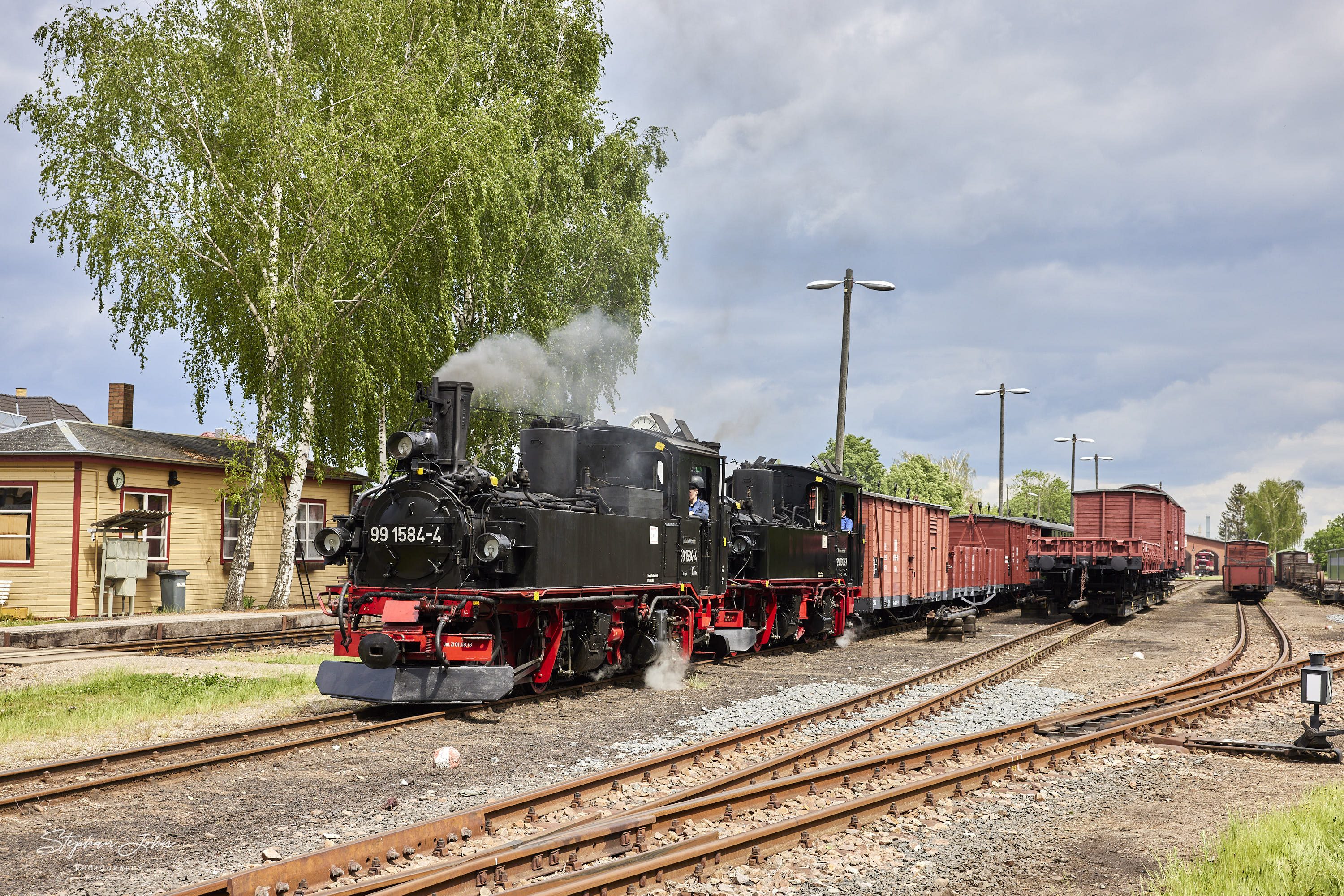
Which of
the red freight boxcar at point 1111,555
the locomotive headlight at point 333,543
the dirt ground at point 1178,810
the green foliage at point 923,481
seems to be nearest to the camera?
the dirt ground at point 1178,810

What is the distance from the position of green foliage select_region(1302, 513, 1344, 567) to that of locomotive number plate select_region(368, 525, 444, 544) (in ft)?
231

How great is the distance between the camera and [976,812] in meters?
6.88

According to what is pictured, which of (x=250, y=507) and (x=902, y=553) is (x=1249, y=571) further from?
(x=250, y=507)

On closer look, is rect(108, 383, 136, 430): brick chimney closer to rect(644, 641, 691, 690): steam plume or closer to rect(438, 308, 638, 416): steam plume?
rect(438, 308, 638, 416): steam plume

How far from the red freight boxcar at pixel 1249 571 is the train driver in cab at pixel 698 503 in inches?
1174

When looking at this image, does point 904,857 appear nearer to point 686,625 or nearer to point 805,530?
point 686,625

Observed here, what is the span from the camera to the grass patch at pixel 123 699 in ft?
30.3

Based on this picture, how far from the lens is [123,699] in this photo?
10703 mm

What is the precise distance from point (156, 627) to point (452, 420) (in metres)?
10.3

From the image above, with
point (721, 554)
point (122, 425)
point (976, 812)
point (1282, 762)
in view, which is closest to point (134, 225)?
point (122, 425)

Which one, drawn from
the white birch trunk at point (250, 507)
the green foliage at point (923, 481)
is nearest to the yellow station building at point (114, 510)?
the white birch trunk at point (250, 507)

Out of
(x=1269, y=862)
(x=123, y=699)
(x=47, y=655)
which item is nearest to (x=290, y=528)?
(x=47, y=655)

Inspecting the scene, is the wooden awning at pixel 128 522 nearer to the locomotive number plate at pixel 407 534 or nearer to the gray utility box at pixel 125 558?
the gray utility box at pixel 125 558

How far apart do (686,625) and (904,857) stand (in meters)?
7.32
